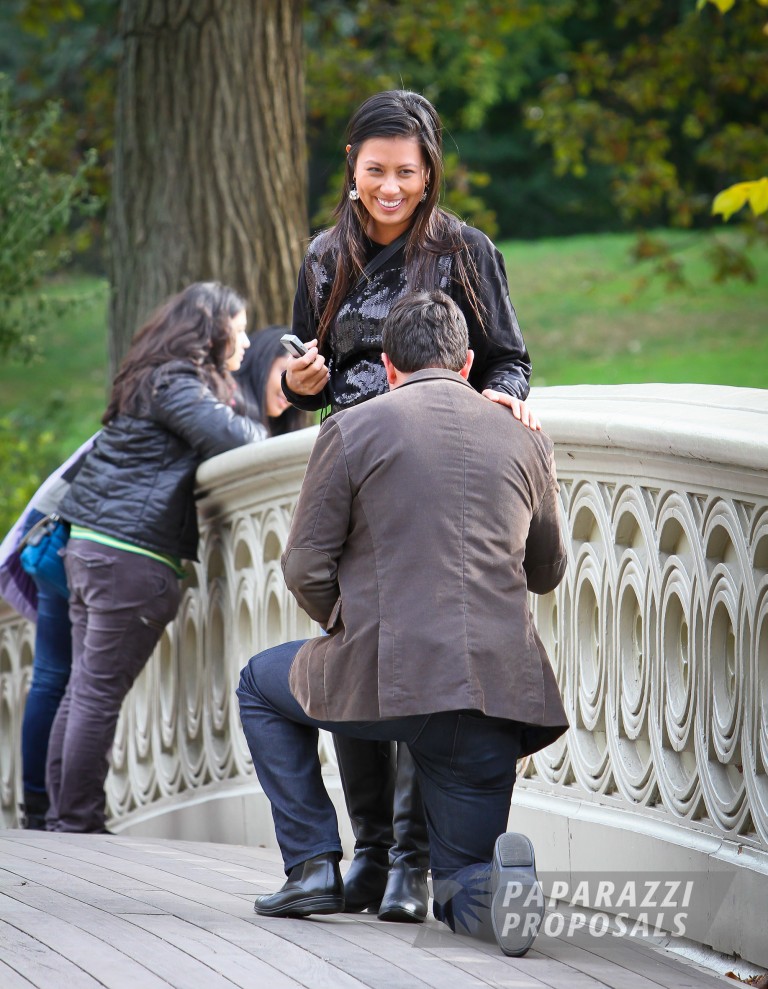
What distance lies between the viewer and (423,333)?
346 centimetres

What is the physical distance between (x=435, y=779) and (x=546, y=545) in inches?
24.3

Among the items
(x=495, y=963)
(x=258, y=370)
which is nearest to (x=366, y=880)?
(x=495, y=963)

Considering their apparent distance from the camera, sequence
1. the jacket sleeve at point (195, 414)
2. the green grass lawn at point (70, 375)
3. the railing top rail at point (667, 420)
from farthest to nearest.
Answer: the green grass lawn at point (70, 375)
the jacket sleeve at point (195, 414)
the railing top rail at point (667, 420)

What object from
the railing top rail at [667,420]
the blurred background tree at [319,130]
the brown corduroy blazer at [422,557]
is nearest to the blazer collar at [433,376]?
the brown corduroy blazer at [422,557]

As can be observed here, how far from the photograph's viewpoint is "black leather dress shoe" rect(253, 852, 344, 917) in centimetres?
362

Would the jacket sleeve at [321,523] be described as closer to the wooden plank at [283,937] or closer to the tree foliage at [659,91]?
the wooden plank at [283,937]

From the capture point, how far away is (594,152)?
48.9ft

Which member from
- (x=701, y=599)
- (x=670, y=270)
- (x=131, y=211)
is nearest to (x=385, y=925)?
(x=701, y=599)

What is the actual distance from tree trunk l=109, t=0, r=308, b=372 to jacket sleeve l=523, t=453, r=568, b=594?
13.6 feet

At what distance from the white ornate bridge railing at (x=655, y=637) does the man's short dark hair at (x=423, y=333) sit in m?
0.63

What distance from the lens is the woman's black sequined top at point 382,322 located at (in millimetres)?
3775

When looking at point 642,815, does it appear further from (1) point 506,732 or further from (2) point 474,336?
(2) point 474,336

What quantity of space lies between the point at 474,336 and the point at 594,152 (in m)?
11.6

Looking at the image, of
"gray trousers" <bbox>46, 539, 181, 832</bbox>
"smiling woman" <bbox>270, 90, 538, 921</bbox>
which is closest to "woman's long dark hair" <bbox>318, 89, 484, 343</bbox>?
"smiling woman" <bbox>270, 90, 538, 921</bbox>
